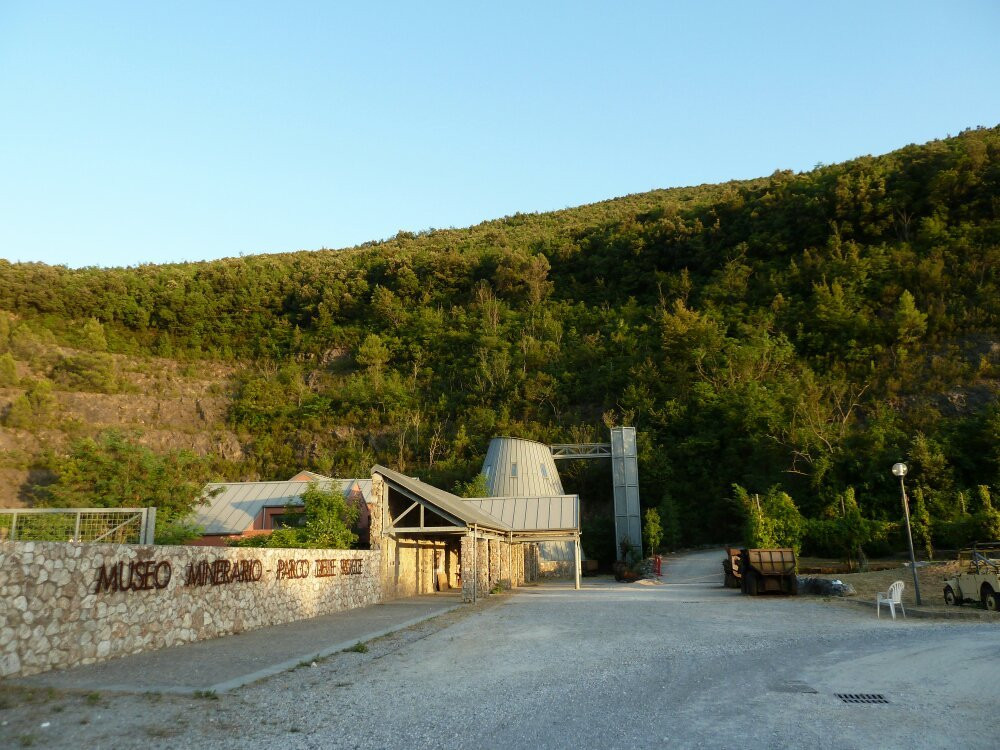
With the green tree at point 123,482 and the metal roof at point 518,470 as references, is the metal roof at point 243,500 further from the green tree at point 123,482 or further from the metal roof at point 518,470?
the metal roof at point 518,470

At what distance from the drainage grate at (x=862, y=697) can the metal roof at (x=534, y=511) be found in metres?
18.4

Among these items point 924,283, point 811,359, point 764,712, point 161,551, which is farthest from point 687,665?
point 924,283

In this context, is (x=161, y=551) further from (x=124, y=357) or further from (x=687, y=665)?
(x=124, y=357)

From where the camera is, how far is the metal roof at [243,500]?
935 inches

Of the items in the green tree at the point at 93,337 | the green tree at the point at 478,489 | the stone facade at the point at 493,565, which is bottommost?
the stone facade at the point at 493,565

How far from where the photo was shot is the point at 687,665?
8406 millimetres

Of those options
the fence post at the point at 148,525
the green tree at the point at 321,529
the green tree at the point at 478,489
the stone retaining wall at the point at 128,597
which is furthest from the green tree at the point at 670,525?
the fence post at the point at 148,525

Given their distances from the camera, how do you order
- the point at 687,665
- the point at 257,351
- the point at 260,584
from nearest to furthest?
1. the point at 687,665
2. the point at 260,584
3. the point at 257,351

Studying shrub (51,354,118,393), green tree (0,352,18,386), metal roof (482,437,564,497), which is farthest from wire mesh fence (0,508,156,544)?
shrub (51,354,118,393)

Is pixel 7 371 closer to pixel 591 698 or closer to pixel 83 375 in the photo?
pixel 83 375

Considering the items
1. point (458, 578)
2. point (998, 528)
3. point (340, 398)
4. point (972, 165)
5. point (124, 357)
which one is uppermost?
point (972, 165)

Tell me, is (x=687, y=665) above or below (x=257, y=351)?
below

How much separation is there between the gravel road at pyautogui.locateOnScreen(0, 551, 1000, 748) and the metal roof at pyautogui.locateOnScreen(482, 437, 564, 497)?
24.0 m

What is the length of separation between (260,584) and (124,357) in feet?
181
